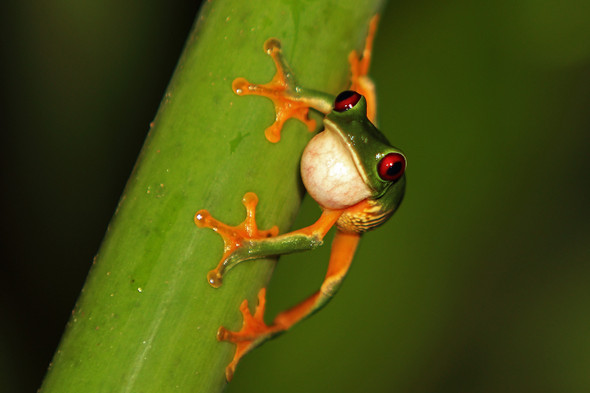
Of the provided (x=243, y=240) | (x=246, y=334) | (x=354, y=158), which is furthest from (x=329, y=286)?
(x=243, y=240)

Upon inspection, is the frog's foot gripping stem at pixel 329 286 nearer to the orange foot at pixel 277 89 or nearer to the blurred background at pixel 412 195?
the blurred background at pixel 412 195

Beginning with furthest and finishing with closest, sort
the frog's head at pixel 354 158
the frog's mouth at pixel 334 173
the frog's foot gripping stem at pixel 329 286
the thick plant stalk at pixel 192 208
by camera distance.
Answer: the frog's foot gripping stem at pixel 329 286 → the frog's head at pixel 354 158 → the frog's mouth at pixel 334 173 → the thick plant stalk at pixel 192 208

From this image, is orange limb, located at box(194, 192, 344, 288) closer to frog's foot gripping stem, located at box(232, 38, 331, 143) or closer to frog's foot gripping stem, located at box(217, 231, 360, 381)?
frog's foot gripping stem, located at box(232, 38, 331, 143)

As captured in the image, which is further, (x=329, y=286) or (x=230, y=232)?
(x=329, y=286)

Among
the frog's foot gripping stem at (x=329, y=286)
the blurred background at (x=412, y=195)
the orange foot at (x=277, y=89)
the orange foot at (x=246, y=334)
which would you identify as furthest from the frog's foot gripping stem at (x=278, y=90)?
the blurred background at (x=412, y=195)

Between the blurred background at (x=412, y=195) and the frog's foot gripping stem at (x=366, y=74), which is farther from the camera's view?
the blurred background at (x=412, y=195)

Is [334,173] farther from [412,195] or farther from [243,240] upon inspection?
[412,195]

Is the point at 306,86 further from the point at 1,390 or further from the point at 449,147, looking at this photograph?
the point at 1,390
